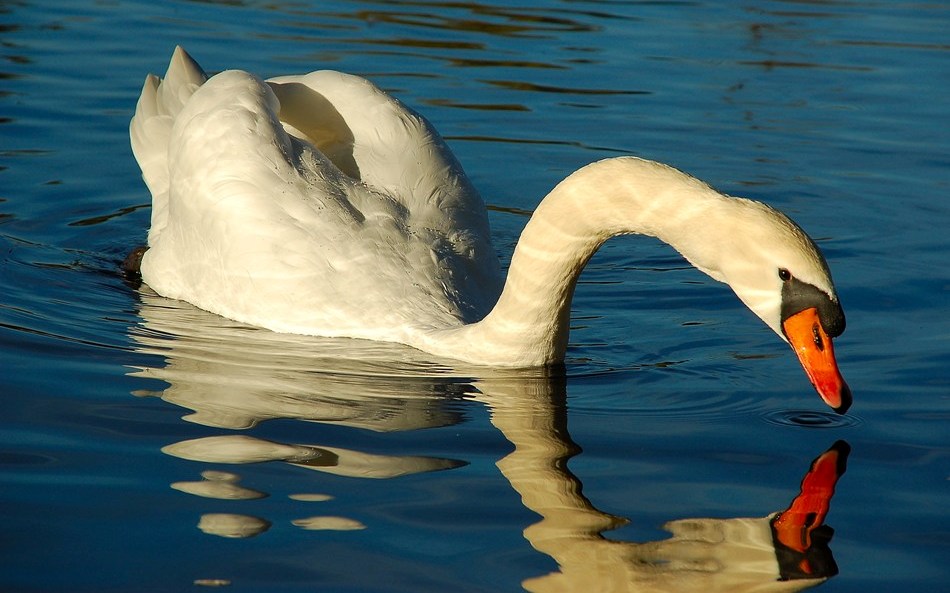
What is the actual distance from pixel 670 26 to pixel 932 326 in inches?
296

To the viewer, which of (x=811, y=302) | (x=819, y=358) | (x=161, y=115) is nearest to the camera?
(x=811, y=302)

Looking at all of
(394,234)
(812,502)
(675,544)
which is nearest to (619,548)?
(675,544)

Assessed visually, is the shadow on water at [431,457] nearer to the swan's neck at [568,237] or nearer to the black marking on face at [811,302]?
the swan's neck at [568,237]

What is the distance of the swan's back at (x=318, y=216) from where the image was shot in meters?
7.40

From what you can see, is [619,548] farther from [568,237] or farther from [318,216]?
[318,216]

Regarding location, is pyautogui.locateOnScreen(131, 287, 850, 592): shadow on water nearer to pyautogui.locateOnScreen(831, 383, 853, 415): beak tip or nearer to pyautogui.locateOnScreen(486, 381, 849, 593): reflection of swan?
pyautogui.locateOnScreen(486, 381, 849, 593): reflection of swan

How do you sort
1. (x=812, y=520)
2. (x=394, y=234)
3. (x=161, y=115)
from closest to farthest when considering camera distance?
(x=812, y=520), (x=394, y=234), (x=161, y=115)

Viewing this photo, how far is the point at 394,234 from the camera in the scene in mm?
7625

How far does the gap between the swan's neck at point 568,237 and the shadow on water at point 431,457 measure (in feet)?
0.53

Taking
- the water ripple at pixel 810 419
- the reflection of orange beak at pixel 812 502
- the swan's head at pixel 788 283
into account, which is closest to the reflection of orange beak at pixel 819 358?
the swan's head at pixel 788 283

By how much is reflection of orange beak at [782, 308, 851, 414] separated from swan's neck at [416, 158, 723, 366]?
493mm

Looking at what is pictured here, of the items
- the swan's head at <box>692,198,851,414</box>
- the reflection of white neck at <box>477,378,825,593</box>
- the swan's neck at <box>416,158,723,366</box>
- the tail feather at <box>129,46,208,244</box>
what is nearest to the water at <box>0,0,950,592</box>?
the reflection of white neck at <box>477,378,825,593</box>

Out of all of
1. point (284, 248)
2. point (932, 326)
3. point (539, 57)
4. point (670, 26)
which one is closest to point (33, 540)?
point (284, 248)

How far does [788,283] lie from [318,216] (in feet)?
8.60
